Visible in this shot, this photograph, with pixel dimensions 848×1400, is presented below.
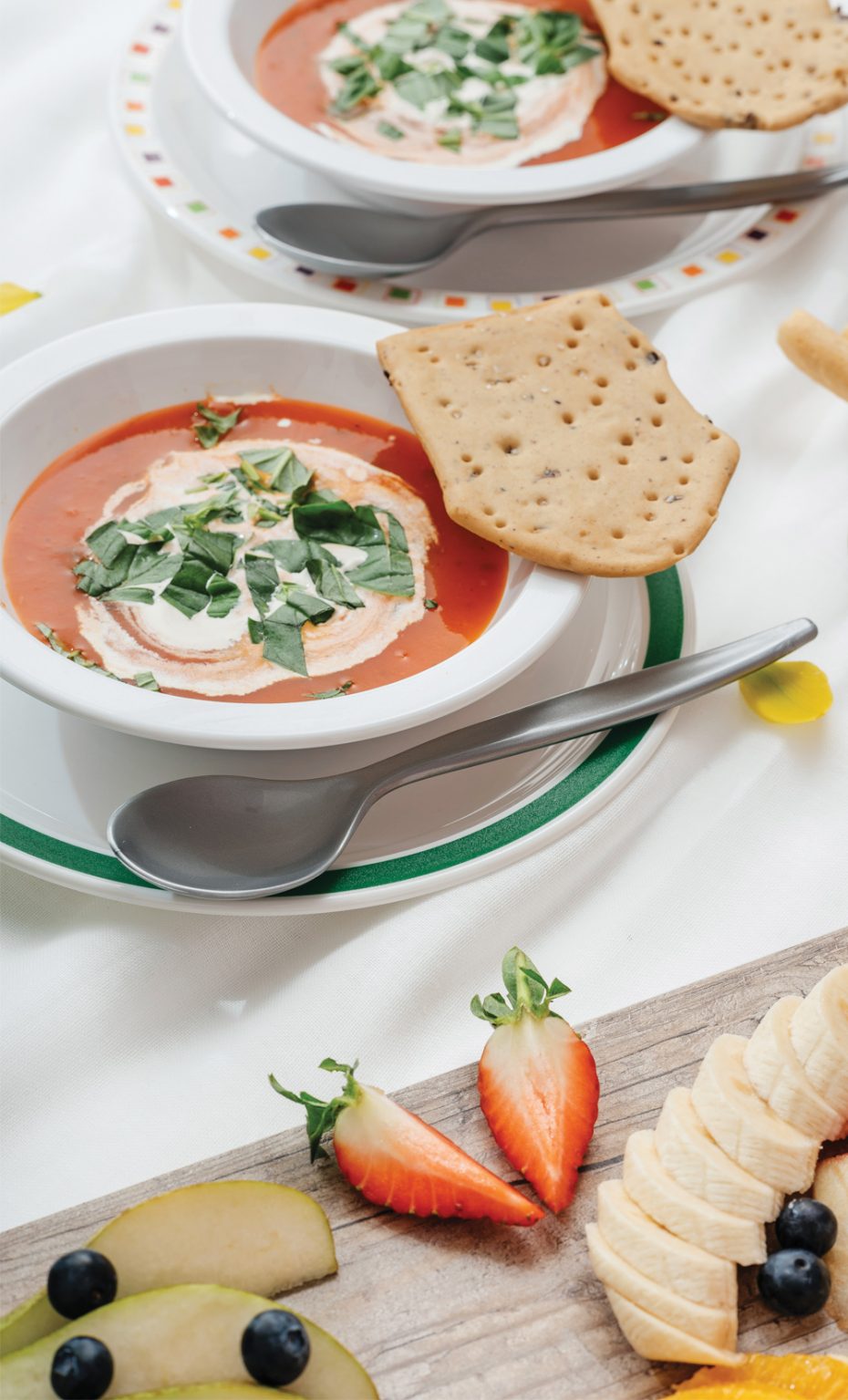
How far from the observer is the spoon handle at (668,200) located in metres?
2.13

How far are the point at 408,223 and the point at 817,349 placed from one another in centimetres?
68

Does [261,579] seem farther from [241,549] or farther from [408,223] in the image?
[408,223]

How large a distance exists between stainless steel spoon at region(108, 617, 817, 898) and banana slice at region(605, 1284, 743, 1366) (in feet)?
1.68

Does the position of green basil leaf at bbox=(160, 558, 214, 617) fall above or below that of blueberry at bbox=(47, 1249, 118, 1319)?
above

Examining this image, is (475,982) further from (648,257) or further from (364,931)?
(648,257)

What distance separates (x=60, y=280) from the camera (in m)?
2.12

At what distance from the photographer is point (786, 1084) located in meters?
1.16

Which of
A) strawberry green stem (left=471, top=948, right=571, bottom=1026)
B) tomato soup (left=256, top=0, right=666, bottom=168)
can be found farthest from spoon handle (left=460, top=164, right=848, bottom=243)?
strawberry green stem (left=471, top=948, right=571, bottom=1026)

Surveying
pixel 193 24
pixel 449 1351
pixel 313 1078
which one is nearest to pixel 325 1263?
pixel 449 1351

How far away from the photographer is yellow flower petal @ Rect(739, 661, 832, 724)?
1.64 metres

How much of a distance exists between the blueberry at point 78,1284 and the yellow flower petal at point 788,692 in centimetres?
100

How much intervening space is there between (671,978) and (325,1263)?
1.60ft

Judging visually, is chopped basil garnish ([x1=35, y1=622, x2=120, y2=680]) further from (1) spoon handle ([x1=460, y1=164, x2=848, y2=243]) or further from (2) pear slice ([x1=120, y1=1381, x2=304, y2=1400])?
(1) spoon handle ([x1=460, y1=164, x2=848, y2=243])

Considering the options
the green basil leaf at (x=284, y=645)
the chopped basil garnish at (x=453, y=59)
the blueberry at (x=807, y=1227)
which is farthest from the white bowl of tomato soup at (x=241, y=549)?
the chopped basil garnish at (x=453, y=59)
